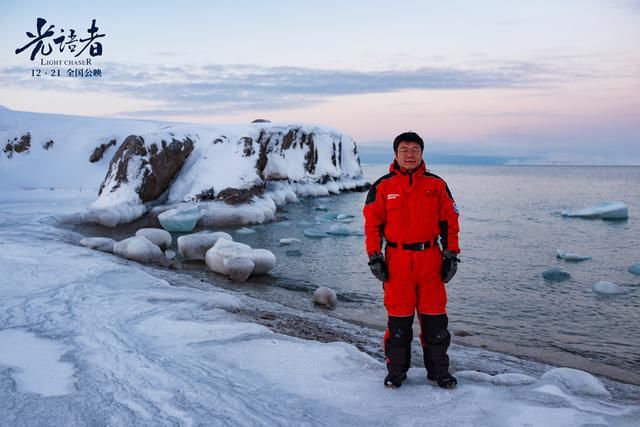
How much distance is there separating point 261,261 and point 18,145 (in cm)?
3207

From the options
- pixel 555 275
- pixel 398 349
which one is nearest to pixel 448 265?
pixel 398 349

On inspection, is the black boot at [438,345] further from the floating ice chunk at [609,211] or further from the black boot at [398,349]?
the floating ice chunk at [609,211]

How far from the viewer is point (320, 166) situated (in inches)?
1837

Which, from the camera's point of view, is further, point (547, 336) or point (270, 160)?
point (270, 160)

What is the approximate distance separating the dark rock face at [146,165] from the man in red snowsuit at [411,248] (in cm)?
2012

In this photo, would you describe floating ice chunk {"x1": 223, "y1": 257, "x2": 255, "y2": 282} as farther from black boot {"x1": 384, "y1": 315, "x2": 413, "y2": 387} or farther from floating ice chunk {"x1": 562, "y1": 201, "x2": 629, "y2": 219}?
floating ice chunk {"x1": 562, "y1": 201, "x2": 629, "y2": 219}

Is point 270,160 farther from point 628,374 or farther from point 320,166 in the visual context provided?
point 628,374

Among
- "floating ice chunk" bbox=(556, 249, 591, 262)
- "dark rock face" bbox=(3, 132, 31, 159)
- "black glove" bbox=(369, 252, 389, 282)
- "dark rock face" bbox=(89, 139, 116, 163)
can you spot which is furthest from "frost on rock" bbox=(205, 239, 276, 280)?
"dark rock face" bbox=(3, 132, 31, 159)

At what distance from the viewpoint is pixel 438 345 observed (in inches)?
150

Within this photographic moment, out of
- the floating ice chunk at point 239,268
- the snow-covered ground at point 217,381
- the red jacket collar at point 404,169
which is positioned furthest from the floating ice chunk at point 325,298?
the red jacket collar at point 404,169

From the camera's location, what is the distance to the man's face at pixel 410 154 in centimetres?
371

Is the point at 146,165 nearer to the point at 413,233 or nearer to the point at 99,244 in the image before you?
the point at 99,244

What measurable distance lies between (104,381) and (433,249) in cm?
280

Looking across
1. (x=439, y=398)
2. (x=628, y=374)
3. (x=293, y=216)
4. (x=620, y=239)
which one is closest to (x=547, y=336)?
(x=628, y=374)
